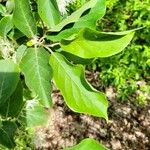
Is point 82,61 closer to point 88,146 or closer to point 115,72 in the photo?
point 88,146

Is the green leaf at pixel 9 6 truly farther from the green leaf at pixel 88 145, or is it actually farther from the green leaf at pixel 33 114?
the green leaf at pixel 88 145

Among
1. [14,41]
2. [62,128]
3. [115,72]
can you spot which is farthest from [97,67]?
[14,41]

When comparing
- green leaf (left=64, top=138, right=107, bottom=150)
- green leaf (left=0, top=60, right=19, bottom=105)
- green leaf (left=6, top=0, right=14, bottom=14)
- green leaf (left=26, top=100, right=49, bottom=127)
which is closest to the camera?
green leaf (left=64, top=138, right=107, bottom=150)

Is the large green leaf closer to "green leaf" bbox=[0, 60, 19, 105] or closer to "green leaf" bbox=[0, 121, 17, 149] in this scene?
"green leaf" bbox=[0, 60, 19, 105]

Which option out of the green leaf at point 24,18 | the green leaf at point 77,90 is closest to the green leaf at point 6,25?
the green leaf at point 24,18

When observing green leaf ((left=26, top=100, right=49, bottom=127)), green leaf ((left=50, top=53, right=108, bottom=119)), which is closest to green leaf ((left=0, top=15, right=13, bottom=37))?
green leaf ((left=50, top=53, right=108, bottom=119))

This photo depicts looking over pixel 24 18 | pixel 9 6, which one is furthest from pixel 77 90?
pixel 9 6
